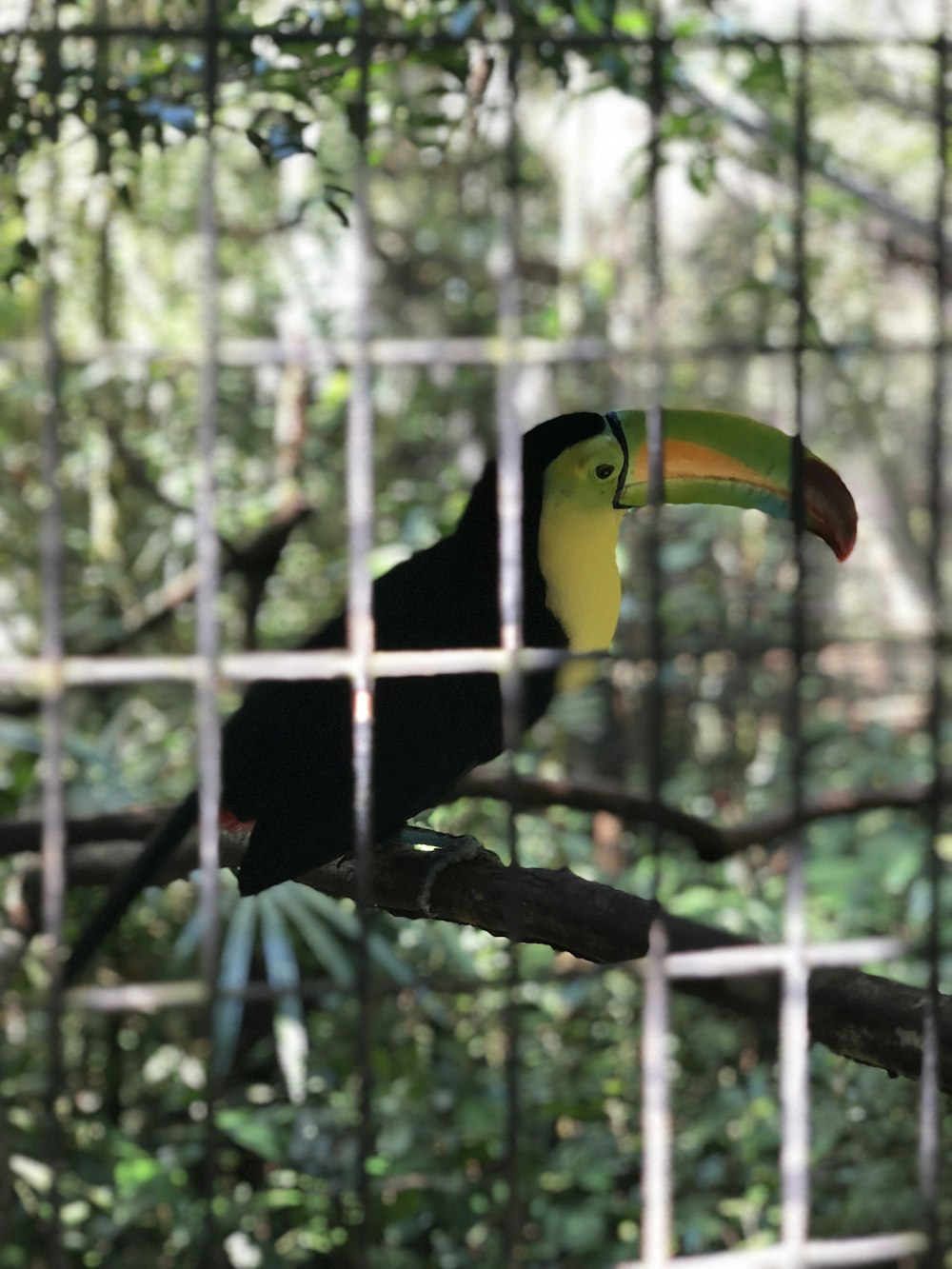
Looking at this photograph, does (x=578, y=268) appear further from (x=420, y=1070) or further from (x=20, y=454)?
(x=420, y=1070)

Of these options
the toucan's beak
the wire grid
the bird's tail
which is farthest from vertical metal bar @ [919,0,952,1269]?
the bird's tail

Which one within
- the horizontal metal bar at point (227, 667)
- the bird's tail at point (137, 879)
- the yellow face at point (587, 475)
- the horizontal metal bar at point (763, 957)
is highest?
the yellow face at point (587, 475)

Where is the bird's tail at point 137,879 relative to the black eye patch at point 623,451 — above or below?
below

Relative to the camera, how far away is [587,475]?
62.1 inches

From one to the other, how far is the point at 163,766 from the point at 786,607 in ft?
4.67

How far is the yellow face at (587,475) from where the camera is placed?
1.55m

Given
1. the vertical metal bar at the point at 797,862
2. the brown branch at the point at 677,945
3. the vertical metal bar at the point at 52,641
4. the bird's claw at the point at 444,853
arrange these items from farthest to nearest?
the bird's claw at the point at 444,853 → the brown branch at the point at 677,945 → the vertical metal bar at the point at 797,862 → the vertical metal bar at the point at 52,641

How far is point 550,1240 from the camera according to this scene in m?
2.01

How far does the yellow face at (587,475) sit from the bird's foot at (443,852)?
1.32 ft

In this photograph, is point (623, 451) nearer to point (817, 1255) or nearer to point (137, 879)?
point (137, 879)

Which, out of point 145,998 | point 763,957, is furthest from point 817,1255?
point 145,998

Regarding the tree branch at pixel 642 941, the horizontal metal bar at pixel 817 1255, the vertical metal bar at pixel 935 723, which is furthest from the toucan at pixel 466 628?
the horizontal metal bar at pixel 817 1255

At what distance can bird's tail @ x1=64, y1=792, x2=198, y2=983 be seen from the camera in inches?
53.6

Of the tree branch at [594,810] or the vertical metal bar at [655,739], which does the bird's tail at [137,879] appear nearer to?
the tree branch at [594,810]
